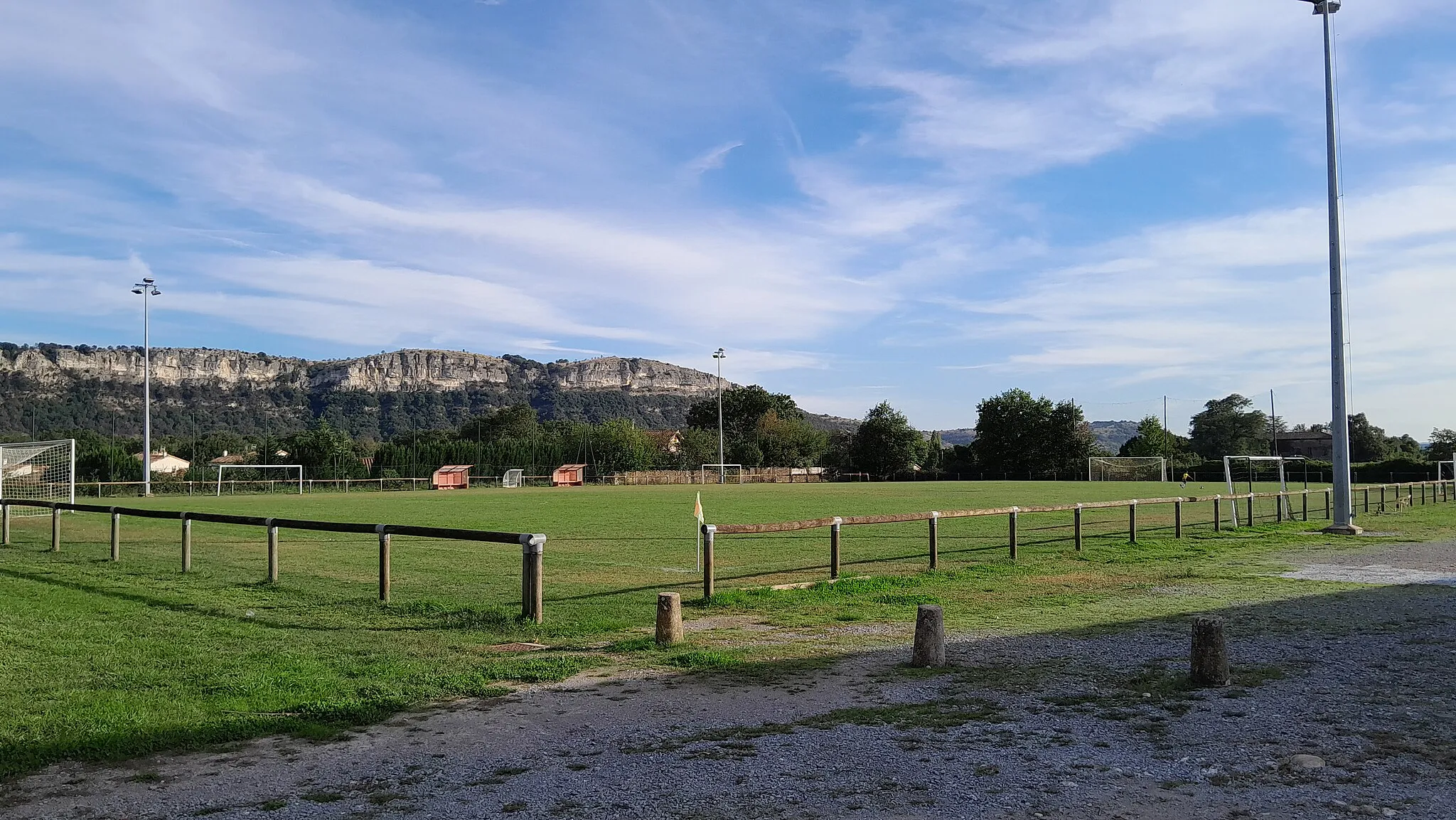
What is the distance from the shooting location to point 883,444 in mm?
101188

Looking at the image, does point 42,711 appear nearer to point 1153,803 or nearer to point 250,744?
point 250,744

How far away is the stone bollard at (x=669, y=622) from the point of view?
8.80 metres

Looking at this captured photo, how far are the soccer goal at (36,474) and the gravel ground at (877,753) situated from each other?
32676 millimetres

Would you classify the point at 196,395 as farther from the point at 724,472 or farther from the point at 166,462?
the point at 724,472

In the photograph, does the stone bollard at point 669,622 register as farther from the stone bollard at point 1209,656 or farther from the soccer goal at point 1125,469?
the soccer goal at point 1125,469

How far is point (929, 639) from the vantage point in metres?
7.71

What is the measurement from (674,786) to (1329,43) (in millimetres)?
24004

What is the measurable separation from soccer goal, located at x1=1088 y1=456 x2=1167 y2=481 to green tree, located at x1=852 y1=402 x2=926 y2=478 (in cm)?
1863

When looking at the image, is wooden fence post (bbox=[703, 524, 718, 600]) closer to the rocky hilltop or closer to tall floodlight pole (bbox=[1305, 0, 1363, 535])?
tall floodlight pole (bbox=[1305, 0, 1363, 535])

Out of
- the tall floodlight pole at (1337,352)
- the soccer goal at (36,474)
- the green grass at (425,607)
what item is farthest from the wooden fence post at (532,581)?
the soccer goal at (36,474)

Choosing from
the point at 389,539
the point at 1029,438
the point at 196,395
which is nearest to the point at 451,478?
the point at 1029,438

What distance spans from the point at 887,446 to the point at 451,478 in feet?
148

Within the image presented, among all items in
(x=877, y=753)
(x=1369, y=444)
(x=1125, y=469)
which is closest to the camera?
(x=877, y=753)

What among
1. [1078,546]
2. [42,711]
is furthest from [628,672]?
[1078,546]
